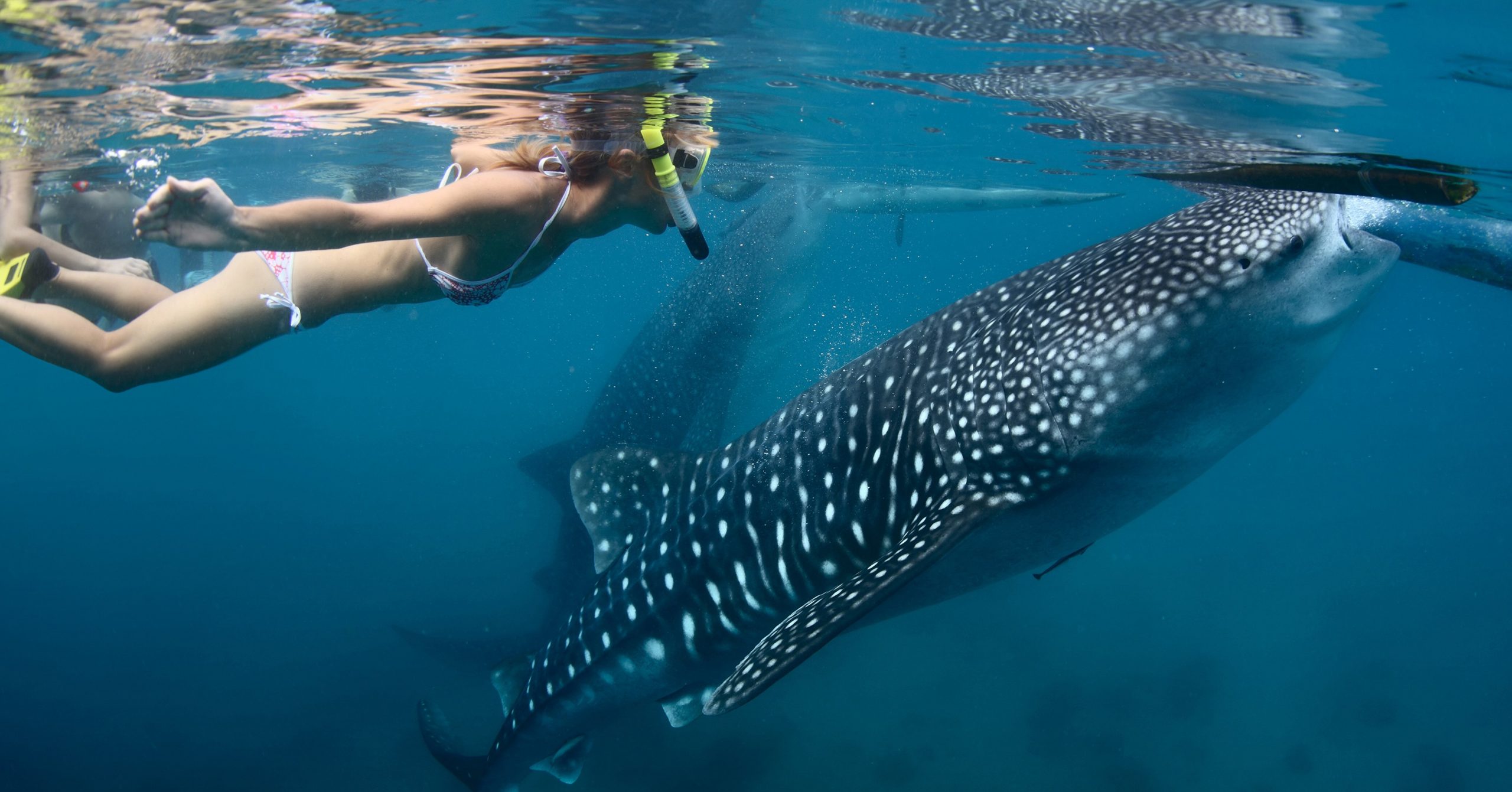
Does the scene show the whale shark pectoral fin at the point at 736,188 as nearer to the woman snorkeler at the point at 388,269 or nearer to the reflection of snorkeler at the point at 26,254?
the reflection of snorkeler at the point at 26,254

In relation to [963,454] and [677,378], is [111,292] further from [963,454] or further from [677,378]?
[677,378]

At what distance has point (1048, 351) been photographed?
3.32 metres

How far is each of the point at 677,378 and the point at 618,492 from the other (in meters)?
4.05

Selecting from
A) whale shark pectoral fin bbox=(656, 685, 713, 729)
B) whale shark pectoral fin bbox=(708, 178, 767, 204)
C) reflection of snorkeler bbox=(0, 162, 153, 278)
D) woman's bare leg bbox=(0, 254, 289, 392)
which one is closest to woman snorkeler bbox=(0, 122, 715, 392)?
woman's bare leg bbox=(0, 254, 289, 392)

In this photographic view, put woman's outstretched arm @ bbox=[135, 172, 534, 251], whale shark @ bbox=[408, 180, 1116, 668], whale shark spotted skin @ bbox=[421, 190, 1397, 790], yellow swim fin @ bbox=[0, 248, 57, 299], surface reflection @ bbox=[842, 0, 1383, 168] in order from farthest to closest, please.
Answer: whale shark @ bbox=[408, 180, 1116, 668], surface reflection @ bbox=[842, 0, 1383, 168], yellow swim fin @ bbox=[0, 248, 57, 299], whale shark spotted skin @ bbox=[421, 190, 1397, 790], woman's outstretched arm @ bbox=[135, 172, 534, 251]

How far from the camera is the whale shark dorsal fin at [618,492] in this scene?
494 centimetres

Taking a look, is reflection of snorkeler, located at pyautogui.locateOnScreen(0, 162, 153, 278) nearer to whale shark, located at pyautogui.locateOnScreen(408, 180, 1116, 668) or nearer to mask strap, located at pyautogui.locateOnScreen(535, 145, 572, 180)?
mask strap, located at pyautogui.locateOnScreen(535, 145, 572, 180)

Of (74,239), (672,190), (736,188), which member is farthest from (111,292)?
(736,188)

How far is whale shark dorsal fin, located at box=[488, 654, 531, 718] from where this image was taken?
5.70 metres

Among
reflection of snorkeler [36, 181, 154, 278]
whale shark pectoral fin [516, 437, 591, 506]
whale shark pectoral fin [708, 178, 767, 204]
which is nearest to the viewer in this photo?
whale shark pectoral fin [516, 437, 591, 506]

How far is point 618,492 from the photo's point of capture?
5031 millimetres

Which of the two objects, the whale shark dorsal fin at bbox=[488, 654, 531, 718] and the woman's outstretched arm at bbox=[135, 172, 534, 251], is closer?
the woman's outstretched arm at bbox=[135, 172, 534, 251]

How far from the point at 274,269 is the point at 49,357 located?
114cm

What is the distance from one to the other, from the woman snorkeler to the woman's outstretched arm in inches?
0.4
